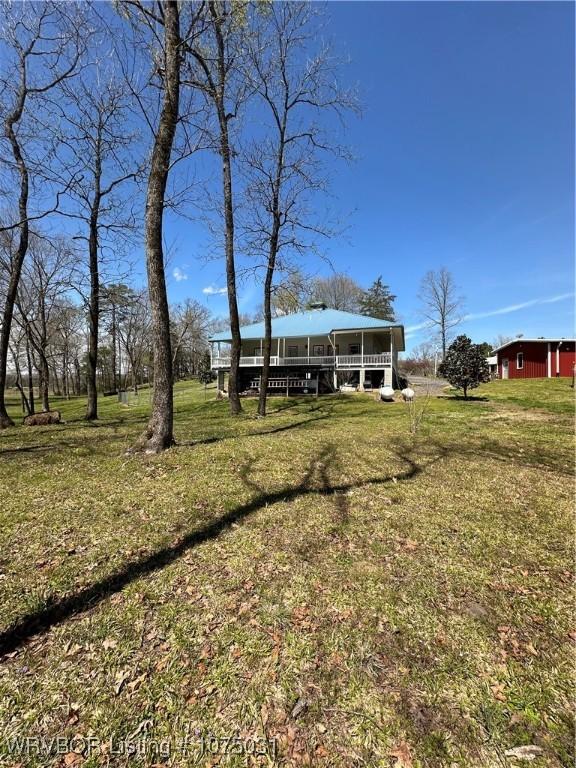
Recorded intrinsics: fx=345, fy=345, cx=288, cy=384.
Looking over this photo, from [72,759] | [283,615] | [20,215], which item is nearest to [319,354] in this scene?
[20,215]

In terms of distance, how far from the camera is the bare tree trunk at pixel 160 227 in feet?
18.4

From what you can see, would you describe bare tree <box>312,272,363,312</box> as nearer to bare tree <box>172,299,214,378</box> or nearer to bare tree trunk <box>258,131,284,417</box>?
bare tree <box>172,299,214,378</box>

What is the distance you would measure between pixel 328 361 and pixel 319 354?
2.99 m

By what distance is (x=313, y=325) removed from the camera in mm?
24047

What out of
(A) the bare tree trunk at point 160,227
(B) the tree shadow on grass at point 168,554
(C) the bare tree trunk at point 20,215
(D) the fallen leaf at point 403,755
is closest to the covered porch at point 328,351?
(C) the bare tree trunk at point 20,215

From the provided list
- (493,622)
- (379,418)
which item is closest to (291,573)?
(493,622)

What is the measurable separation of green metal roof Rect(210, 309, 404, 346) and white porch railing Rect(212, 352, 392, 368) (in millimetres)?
1560

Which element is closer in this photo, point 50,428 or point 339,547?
point 339,547

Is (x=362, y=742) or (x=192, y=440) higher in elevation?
(x=192, y=440)

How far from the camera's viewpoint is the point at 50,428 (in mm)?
9219

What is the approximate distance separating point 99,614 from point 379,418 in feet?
31.4

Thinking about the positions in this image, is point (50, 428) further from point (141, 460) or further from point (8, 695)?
point (8, 695)

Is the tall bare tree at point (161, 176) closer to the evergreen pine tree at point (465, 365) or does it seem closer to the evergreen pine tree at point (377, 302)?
the evergreen pine tree at point (465, 365)

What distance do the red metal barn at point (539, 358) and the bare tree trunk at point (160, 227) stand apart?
2900 centimetres
